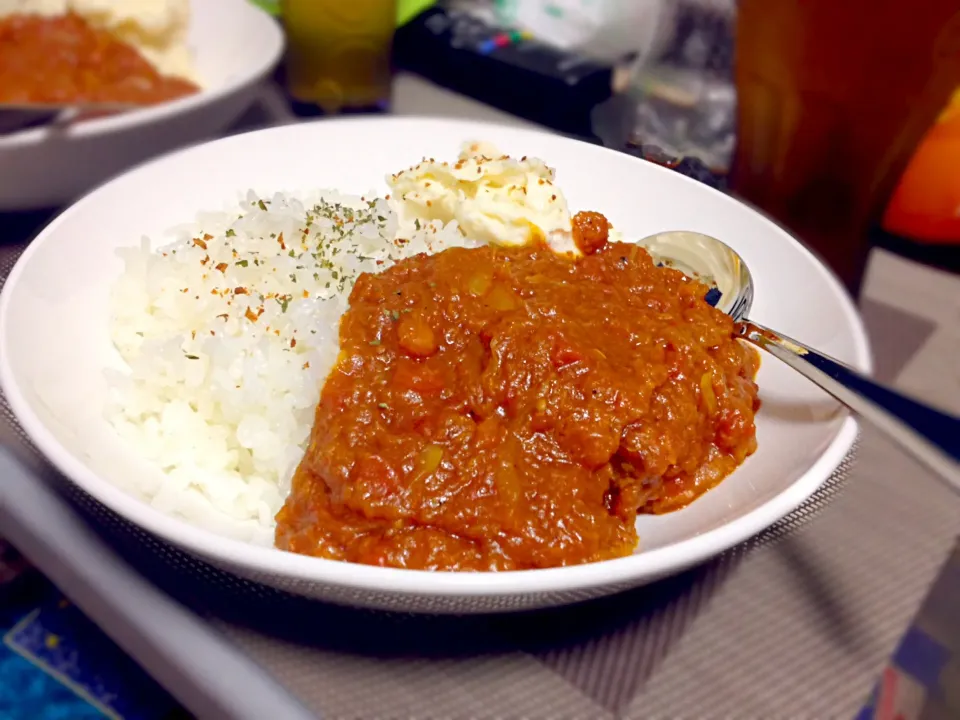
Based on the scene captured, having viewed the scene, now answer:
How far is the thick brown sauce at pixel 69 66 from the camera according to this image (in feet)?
4.79

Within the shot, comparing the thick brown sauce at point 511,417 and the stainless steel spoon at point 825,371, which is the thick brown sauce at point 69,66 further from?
the stainless steel spoon at point 825,371

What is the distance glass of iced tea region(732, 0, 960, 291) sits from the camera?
3.49ft

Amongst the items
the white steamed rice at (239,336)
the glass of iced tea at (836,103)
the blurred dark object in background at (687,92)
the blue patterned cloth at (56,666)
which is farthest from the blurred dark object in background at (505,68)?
the blue patterned cloth at (56,666)

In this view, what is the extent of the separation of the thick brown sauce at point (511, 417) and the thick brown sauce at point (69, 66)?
2.88 feet

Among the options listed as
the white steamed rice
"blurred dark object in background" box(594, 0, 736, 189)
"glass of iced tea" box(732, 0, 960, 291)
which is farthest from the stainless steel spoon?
"blurred dark object in background" box(594, 0, 736, 189)

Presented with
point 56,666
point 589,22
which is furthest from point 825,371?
point 589,22

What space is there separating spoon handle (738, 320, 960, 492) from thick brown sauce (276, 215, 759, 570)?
0.09 m

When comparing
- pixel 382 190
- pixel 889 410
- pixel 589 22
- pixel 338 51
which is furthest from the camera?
pixel 589 22

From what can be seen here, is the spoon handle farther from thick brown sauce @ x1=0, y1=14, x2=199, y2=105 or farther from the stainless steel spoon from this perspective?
thick brown sauce @ x1=0, y1=14, x2=199, y2=105

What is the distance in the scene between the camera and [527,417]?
2.77 ft

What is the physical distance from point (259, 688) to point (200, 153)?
2.90ft

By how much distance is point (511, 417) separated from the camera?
856 millimetres

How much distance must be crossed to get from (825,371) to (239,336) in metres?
0.75

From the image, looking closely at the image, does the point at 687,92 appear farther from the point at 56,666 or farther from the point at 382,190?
the point at 56,666
